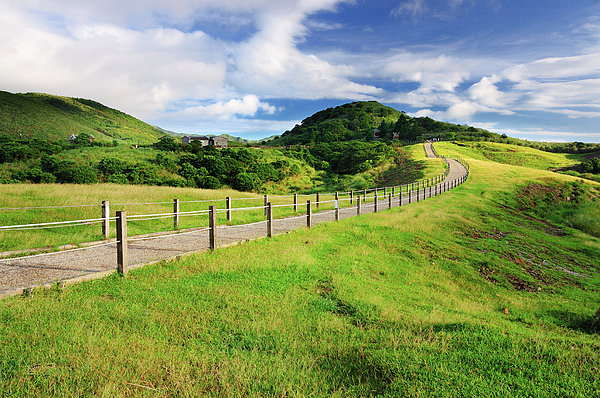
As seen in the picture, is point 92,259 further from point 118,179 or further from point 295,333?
point 118,179

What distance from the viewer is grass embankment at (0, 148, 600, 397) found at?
3.28 metres

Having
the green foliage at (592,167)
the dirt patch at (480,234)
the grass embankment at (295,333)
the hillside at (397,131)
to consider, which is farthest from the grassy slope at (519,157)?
the grass embankment at (295,333)

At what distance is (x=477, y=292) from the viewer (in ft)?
29.3

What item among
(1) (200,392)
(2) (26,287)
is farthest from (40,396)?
(2) (26,287)

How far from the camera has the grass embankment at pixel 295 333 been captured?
3279 mm

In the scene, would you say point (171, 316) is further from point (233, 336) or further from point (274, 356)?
point (274, 356)

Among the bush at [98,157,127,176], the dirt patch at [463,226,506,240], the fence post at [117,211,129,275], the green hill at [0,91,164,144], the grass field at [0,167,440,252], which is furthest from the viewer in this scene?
the green hill at [0,91,164,144]

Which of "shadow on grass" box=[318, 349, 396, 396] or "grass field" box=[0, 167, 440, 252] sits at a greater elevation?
"grass field" box=[0, 167, 440, 252]

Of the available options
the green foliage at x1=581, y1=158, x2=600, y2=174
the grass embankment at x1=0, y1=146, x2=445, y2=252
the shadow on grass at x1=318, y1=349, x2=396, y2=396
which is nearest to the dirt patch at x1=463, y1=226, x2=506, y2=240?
the grass embankment at x1=0, y1=146, x2=445, y2=252

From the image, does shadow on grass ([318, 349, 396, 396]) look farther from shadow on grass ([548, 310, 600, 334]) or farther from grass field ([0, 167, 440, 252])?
grass field ([0, 167, 440, 252])

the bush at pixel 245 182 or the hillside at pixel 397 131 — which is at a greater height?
the hillside at pixel 397 131

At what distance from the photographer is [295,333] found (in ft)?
14.9

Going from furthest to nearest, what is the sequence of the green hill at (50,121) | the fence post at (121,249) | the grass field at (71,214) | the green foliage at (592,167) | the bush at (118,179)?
the green hill at (50,121) < the green foliage at (592,167) < the bush at (118,179) < the grass field at (71,214) < the fence post at (121,249)

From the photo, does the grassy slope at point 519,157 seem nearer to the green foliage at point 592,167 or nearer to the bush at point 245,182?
the green foliage at point 592,167
